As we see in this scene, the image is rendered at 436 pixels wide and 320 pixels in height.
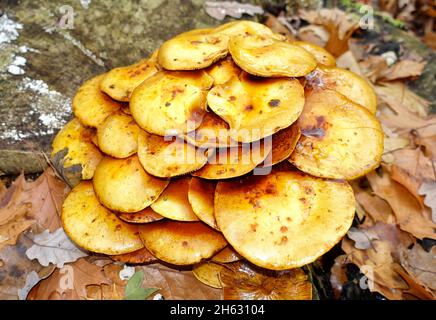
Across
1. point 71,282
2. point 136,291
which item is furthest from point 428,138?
point 71,282

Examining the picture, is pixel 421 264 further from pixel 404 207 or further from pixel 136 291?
pixel 136 291

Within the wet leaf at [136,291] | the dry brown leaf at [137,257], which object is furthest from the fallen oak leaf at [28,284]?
the wet leaf at [136,291]

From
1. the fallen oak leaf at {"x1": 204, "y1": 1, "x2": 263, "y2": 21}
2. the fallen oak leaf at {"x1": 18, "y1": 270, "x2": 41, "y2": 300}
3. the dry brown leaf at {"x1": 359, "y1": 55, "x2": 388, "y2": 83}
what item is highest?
the fallen oak leaf at {"x1": 204, "y1": 1, "x2": 263, "y2": 21}

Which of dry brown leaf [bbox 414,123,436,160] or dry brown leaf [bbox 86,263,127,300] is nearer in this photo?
dry brown leaf [bbox 86,263,127,300]

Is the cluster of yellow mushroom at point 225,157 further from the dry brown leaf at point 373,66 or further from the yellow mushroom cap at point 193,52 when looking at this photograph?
the dry brown leaf at point 373,66

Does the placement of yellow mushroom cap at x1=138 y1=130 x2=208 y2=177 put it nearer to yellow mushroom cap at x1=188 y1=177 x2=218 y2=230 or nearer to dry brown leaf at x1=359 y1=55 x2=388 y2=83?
yellow mushroom cap at x1=188 y1=177 x2=218 y2=230

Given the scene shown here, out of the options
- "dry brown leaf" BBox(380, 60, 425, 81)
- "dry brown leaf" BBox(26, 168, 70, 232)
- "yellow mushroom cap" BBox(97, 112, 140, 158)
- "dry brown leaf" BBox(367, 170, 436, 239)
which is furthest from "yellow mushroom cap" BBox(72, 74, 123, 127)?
"dry brown leaf" BBox(380, 60, 425, 81)
